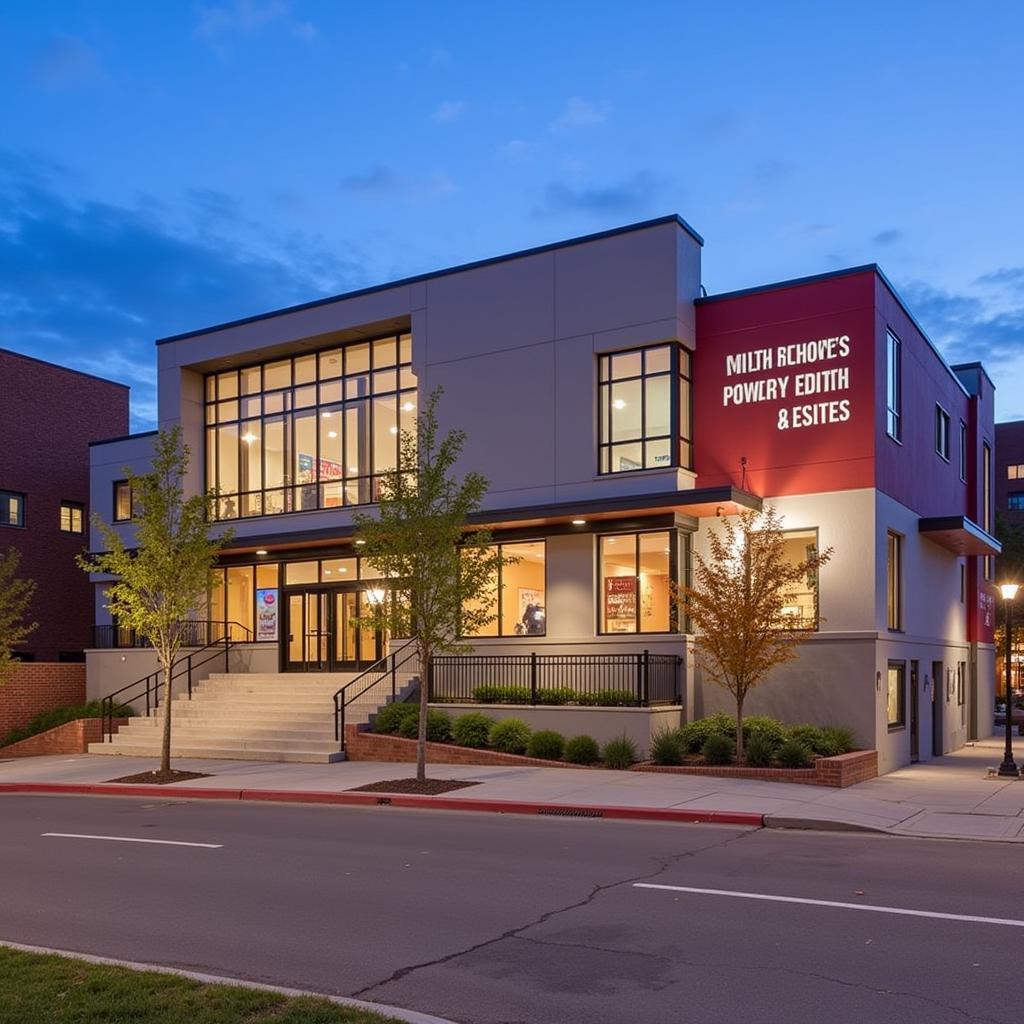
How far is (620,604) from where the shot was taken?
79.8 ft

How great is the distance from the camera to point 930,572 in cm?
2830

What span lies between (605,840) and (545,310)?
1491 centimetres

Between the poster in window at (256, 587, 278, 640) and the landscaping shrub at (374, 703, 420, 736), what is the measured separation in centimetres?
797

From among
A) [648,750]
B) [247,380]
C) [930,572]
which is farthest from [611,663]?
[247,380]

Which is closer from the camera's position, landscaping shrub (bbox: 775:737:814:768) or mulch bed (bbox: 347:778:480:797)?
mulch bed (bbox: 347:778:480:797)

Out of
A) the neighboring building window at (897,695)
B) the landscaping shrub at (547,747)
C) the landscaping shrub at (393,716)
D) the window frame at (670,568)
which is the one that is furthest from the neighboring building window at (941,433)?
the landscaping shrub at (393,716)

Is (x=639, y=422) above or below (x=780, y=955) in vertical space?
above

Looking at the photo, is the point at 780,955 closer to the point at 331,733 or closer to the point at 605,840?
the point at 605,840

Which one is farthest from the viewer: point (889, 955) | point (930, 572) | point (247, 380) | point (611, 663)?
point (247, 380)

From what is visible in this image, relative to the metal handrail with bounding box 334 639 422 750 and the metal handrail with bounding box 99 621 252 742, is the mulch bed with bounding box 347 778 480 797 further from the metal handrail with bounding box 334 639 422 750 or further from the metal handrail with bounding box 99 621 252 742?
the metal handrail with bounding box 99 621 252 742

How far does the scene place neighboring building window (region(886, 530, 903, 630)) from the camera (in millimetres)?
24594

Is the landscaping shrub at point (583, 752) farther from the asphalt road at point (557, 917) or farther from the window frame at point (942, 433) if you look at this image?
the window frame at point (942, 433)

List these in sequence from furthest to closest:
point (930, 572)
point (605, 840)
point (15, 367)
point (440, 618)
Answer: point (15, 367), point (930, 572), point (440, 618), point (605, 840)

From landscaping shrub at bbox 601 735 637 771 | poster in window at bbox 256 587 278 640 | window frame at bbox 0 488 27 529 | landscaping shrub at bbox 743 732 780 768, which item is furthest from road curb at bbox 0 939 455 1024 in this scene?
window frame at bbox 0 488 27 529
